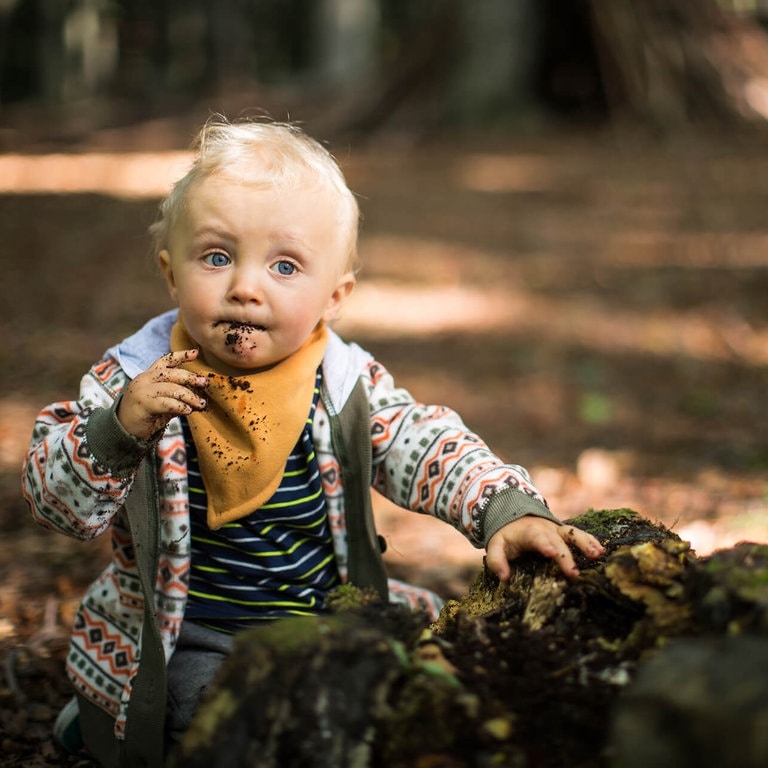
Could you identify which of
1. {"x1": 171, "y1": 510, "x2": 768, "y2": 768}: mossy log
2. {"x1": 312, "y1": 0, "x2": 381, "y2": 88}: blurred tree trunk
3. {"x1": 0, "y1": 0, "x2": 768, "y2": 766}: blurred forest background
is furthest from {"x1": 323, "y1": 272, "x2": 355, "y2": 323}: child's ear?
{"x1": 312, "y1": 0, "x2": 381, "y2": 88}: blurred tree trunk

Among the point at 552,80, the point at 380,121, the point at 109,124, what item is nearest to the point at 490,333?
the point at 380,121

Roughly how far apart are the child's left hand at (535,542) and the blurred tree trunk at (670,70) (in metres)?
13.2

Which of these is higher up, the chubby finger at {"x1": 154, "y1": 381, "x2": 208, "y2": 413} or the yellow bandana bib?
the chubby finger at {"x1": 154, "y1": 381, "x2": 208, "y2": 413}

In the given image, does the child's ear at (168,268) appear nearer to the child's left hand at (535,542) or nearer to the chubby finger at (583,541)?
the child's left hand at (535,542)

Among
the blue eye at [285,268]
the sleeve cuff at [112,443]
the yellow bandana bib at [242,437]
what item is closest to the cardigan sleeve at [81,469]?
Answer: the sleeve cuff at [112,443]

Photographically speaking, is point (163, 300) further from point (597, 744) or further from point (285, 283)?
point (597, 744)

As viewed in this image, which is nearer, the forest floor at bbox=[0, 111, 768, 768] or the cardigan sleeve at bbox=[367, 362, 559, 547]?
the cardigan sleeve at bbox=[367, 362, 559, 547]

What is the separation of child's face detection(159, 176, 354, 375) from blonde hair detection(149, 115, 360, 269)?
35 millimetres

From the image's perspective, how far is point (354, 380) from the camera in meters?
2.52

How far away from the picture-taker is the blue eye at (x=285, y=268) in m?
2.28

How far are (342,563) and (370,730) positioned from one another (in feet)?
3.51

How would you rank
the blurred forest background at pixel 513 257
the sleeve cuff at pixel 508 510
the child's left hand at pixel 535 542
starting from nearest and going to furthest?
1. the child's left hand at pixel 535 542
2. the sleeve cuff at pixel 508 510
3. the blurred forest background at pixel 513 257

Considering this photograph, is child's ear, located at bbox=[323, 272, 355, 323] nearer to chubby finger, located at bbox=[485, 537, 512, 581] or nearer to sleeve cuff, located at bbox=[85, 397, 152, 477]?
sleeve cuff, located at bbox=[85, 397, 152, 477]

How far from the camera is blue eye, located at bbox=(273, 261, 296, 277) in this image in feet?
7.49
